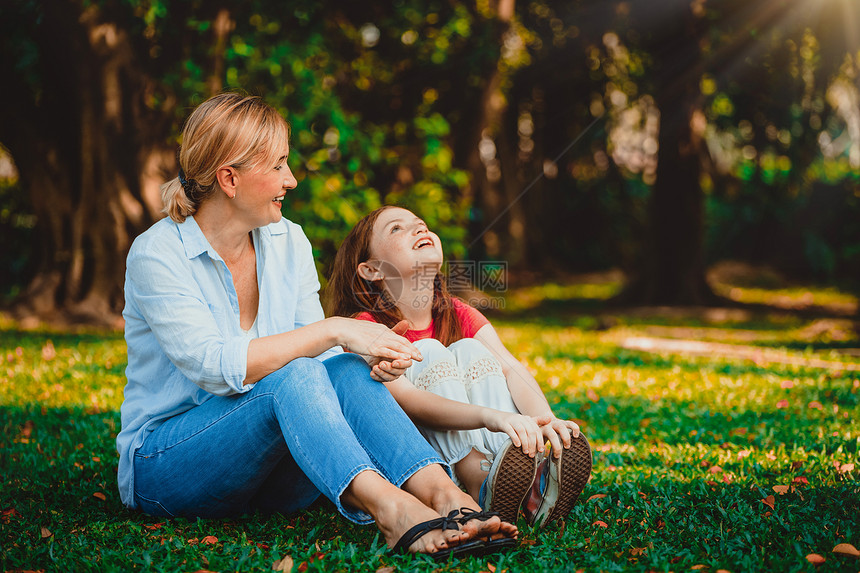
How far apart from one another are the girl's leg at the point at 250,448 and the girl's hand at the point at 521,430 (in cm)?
45

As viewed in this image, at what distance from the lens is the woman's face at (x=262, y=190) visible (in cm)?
277

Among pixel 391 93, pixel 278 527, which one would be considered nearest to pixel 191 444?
pixel 278 527

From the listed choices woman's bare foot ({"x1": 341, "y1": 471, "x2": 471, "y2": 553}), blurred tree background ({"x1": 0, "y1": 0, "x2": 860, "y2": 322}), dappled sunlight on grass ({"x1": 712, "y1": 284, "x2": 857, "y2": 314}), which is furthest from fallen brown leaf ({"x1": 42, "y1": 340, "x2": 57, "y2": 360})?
dappled sunlight on grass ({"x1": 712, "y1": 284, "x2": 857, "y2": 314})

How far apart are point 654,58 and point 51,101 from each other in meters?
8.51

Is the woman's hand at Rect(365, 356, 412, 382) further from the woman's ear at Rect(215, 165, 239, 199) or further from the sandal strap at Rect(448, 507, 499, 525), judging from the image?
the woman's ear at Rect(215, 165, 239, 199)

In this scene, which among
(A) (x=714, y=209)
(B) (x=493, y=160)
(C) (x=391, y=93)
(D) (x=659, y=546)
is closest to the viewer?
(D) (x=659, y=546)

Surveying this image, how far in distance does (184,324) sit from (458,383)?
101cm

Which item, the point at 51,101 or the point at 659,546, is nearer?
the point at 659,546

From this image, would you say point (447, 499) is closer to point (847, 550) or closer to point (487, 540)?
point (487, 540)

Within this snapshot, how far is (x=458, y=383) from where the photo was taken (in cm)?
286

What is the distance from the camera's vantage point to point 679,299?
41.0 feet

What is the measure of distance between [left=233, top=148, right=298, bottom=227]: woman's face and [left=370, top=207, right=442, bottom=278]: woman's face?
21.2 inches

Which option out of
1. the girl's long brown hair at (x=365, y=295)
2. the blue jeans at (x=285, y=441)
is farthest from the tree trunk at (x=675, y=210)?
the blue jeans at (x=285, y=441)

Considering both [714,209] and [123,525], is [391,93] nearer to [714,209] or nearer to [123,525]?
[123,525]
